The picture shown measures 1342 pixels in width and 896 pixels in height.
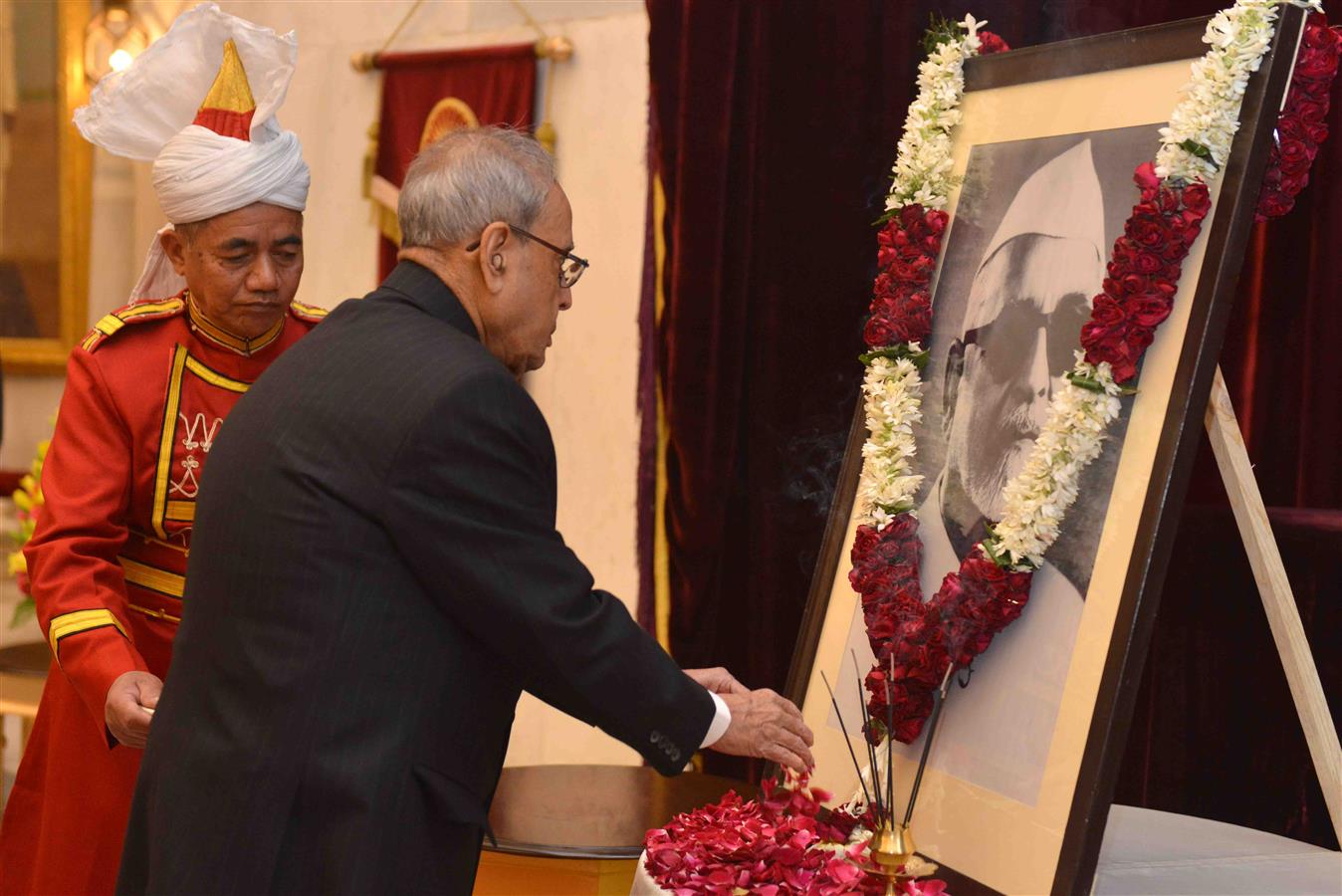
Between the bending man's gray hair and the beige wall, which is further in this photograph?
the beige wall

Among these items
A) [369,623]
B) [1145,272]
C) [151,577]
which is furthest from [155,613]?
[1145,272]

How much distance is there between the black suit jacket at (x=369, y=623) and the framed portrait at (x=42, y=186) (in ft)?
14.9

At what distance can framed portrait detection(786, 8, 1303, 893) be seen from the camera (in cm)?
207

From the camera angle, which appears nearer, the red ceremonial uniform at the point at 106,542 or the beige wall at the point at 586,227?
the red ceremonial uniform at the point at 106,542

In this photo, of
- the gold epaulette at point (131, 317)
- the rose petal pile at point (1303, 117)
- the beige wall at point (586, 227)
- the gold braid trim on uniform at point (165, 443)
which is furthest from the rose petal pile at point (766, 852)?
the beige wall at point (586, 227)

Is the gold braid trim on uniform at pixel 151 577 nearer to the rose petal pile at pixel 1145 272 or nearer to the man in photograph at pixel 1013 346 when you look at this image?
the man in photograph at pixel 1013 346

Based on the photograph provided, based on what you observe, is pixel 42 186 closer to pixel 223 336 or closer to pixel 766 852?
pixel 223 336

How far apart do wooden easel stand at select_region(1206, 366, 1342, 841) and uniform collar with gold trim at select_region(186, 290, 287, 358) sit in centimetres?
168

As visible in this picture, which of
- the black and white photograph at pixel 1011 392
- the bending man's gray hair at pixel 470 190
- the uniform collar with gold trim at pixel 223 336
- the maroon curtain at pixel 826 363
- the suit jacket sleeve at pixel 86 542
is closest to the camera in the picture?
the bending man's gray hair at pixel 470 190

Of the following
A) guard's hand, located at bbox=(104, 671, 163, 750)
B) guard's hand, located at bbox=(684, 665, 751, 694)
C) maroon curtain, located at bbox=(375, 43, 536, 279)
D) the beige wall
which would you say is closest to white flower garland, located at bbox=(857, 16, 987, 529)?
guard's hand, located at bbox=(684, 665, 751, 694)

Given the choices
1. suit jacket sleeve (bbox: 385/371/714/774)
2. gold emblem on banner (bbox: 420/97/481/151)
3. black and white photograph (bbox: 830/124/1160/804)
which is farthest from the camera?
gold emblem on banner (bbox: 420/97/481/151)

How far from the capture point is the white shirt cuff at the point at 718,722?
2.04m

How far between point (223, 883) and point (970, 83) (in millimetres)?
1830

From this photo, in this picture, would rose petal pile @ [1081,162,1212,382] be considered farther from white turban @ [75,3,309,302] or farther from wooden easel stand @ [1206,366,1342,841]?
white turban @ [75,3,309,302]
